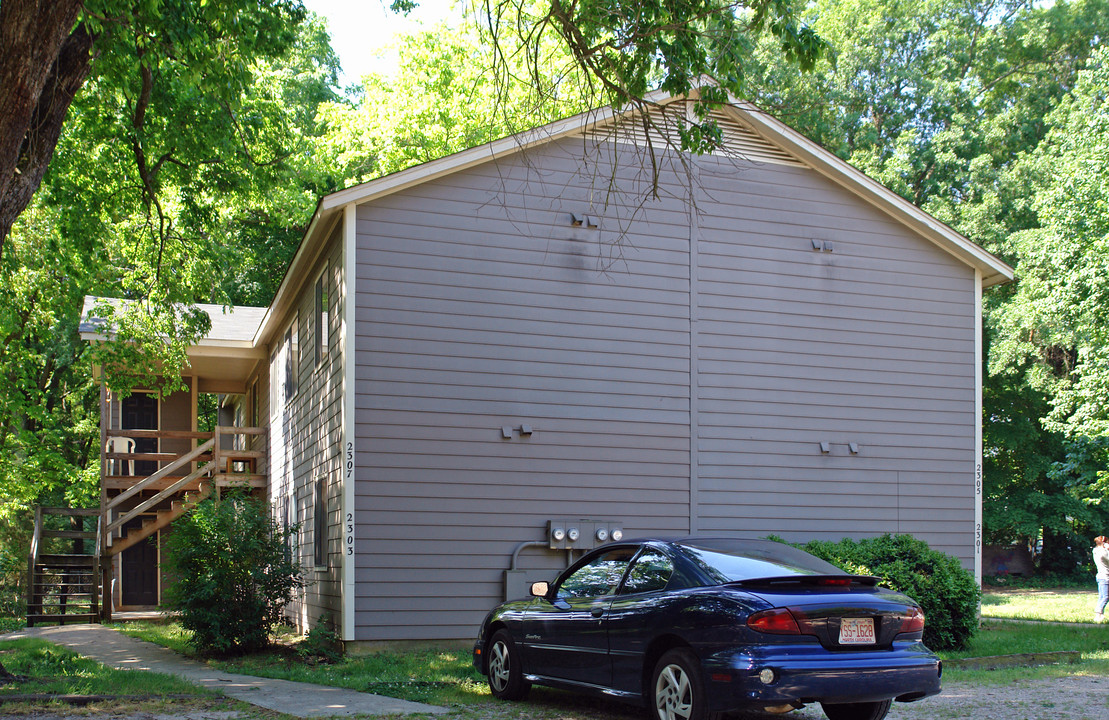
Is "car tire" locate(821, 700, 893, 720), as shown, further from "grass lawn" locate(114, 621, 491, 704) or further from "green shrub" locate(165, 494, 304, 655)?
"green shrub" locate(165, 494, 304, 655)

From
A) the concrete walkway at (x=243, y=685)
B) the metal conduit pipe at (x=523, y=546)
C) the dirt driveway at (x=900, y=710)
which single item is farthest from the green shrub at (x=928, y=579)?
the concrete walkway at (x=243, y=685)

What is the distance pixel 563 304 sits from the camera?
13828 millimetres

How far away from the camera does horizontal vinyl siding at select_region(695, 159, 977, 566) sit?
14.4 m

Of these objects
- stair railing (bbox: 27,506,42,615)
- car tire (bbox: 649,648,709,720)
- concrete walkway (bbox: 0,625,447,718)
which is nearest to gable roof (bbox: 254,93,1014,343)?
concrete walkway (bbox: 0,625,447,718)

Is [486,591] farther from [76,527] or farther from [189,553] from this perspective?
[76,527]

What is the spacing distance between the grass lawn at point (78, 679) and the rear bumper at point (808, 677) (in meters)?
4.84

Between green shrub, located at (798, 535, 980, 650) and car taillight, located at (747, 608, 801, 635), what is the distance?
244 inches

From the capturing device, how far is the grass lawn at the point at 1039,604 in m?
19.0

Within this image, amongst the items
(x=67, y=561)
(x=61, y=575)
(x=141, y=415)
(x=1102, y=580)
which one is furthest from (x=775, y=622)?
(x=141, y=415)

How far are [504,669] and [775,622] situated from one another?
10.4 ft

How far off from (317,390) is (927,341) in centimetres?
924

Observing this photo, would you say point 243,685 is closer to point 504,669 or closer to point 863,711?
point 504,669

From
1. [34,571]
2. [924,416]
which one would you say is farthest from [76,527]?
[924,416]

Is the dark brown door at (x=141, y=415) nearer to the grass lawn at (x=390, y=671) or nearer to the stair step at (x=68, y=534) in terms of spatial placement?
the stair step at (x=68, y=534)
